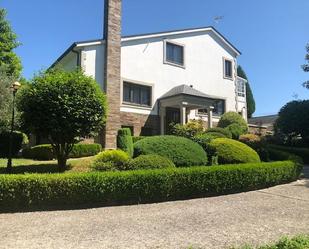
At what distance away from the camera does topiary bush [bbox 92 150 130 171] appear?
12.9 meters

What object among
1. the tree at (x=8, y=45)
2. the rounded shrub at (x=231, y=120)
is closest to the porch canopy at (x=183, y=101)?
the rounded shrub at (x=231, y=120)

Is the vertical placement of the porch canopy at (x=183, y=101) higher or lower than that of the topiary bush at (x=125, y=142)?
higher

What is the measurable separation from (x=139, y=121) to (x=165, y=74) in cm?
416

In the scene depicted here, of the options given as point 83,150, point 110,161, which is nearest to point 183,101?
point 83,150

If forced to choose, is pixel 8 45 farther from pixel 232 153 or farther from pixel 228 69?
pixel 232 153

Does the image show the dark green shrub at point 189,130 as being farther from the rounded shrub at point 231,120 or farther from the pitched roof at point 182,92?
the rounded shrub at point 231,120

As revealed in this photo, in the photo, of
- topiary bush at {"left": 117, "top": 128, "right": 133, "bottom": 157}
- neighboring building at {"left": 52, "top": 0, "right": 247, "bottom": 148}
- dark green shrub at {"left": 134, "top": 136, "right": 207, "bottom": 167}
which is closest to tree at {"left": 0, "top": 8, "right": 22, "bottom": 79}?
neighboring building at {"left": 52, "top": 0, "right": 247, "bottom": 148}

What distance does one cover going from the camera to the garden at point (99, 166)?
10.1m

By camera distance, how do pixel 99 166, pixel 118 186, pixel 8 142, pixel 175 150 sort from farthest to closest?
pixel 8 142, pixel 175 150, pixel 99 166, pixel 118 186

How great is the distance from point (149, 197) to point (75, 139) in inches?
181

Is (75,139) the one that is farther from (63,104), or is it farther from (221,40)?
(221,40)

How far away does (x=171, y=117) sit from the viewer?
26.7 m

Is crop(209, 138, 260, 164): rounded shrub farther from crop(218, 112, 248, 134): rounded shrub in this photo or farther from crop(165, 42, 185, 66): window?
crop(165, 42, 185, 66): window

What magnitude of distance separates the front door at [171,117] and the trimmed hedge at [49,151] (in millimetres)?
7801
